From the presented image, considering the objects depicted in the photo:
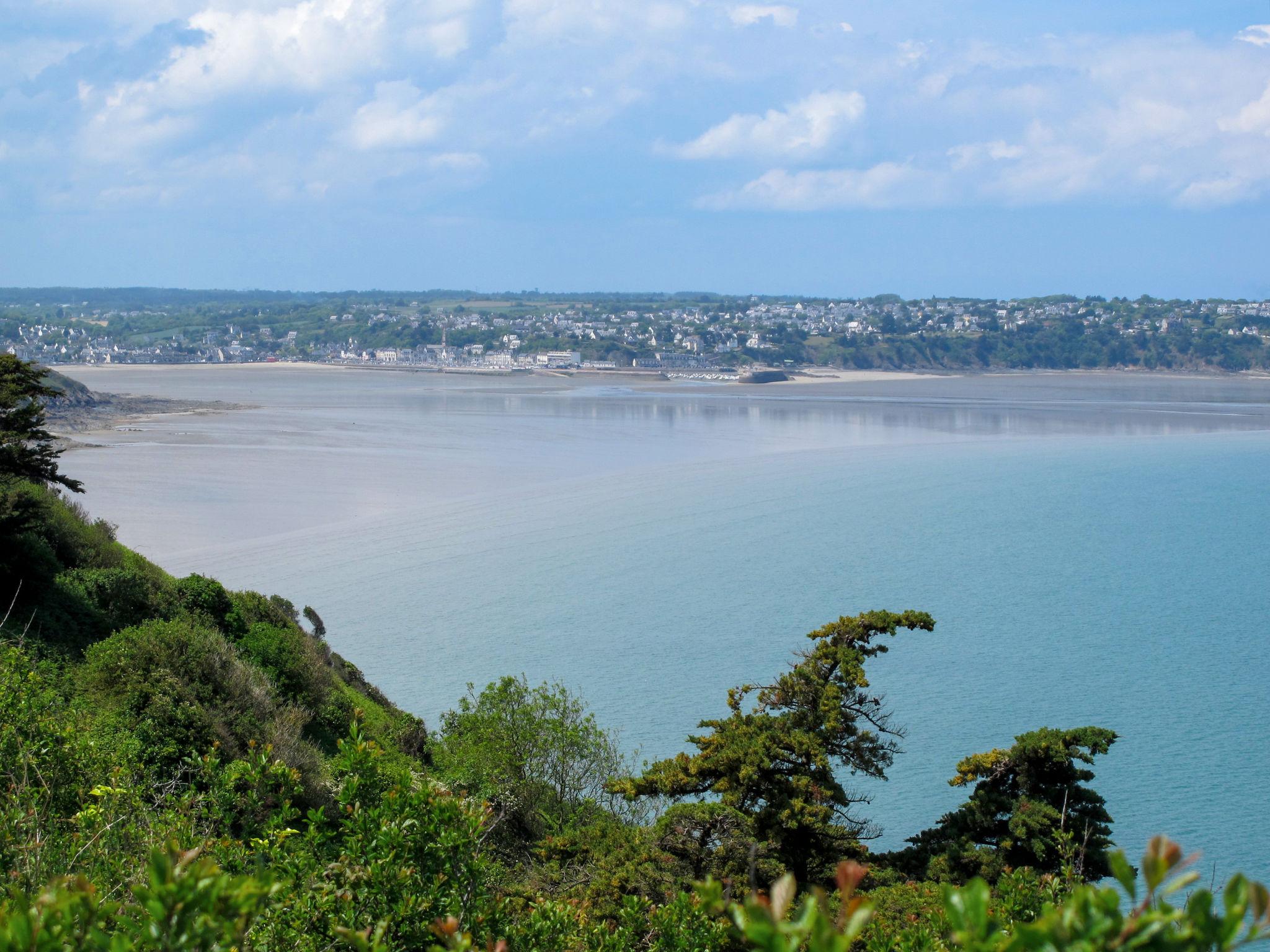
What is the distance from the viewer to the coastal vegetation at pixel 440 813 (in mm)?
2441

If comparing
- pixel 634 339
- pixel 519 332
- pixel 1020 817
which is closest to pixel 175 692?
pixel 1020 817

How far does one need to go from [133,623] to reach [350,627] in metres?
7.96

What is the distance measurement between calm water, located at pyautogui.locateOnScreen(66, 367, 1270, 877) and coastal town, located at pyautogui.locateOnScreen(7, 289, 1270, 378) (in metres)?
57.9

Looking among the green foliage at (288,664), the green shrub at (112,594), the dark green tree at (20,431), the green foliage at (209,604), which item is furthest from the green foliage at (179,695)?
the dark green tree at (20,431)

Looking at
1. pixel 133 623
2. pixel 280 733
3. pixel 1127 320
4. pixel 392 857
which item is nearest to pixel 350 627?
pixel 133 623

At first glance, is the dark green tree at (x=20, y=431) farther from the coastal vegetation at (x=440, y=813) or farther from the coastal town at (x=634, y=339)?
the coastal town at (x=634, y=339)

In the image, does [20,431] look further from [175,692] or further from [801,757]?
[801,757]

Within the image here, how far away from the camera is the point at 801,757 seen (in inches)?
425

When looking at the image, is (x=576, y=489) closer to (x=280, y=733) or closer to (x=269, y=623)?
(x=269, y=623)

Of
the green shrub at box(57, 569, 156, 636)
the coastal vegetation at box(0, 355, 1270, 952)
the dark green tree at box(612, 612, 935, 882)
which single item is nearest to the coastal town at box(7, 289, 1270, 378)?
the green shrub at box(57, 569, 156, 636)

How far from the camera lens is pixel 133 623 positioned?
17359mm

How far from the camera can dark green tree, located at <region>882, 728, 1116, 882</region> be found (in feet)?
33.7

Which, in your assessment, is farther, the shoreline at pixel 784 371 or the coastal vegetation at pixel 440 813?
the shoreline at pixel 784 371

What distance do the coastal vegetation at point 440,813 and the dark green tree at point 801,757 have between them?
37 mm
